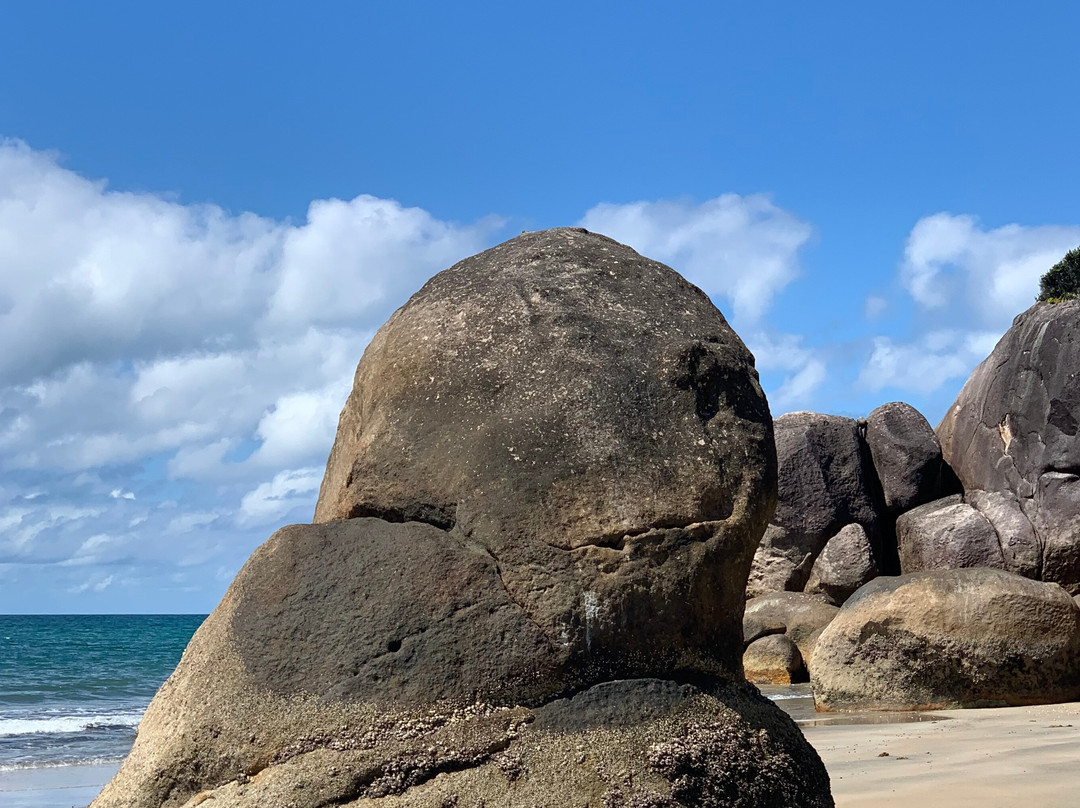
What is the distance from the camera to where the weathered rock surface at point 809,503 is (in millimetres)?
18234

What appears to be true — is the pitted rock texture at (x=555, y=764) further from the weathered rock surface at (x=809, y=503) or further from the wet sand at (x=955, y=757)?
the weathered rock surface at (x=809, y=503)

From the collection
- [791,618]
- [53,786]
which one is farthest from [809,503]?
[53,786]

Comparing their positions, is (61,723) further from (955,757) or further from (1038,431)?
(1038,431)

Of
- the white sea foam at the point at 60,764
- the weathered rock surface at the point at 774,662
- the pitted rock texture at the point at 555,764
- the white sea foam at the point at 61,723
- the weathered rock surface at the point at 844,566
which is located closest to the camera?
the pitted rock texture at the point at 555,764

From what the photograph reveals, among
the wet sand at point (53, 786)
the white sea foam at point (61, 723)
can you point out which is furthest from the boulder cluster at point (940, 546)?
the white sea foam at point (61, 723)

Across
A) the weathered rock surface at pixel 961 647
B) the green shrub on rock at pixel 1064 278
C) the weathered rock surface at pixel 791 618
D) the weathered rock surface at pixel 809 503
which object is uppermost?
the green shrub on rock at pixel 1064 278

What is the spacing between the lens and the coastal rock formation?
3648mm

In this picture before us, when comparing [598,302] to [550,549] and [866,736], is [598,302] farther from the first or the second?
[866,736]

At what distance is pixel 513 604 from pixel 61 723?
458 inches

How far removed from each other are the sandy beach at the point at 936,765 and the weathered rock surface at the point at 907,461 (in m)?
8.25

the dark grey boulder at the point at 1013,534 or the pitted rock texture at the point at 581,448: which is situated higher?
the dark grey boulder at the point at 1013,534

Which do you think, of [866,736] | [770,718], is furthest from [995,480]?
[770,718]

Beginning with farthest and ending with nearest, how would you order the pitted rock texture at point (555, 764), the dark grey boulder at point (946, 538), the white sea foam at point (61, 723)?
1. the dark grey boulder at point (946, 538)
2. the white sea foam at point (61, 723)
3. the pitted rock texture at point (555, 764)

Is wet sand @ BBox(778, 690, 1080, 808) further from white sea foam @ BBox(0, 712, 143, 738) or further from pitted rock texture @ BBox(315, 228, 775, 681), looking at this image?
white sea foam @ BBox(0, 712, 143, 738)
